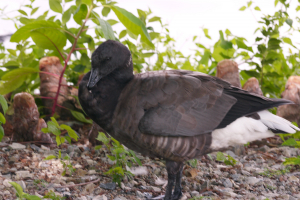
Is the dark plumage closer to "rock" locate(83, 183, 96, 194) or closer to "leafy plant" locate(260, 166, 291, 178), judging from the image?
"rock" locate(83, 183, 96, 194)

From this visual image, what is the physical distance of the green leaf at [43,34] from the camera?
4.02 m

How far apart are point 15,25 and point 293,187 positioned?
4689 millimetres

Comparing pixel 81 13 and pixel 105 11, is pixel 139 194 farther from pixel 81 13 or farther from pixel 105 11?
pixel 105 11

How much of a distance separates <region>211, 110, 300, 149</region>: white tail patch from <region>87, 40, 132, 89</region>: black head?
116 centimetres

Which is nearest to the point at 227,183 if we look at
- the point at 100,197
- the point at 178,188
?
the point at 178,188

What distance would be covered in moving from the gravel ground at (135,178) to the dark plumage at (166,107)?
1.31 ft

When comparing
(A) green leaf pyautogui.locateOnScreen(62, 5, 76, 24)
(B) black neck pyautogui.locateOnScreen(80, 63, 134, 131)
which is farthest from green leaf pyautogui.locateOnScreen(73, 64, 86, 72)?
(B) black neck pyautogui.locateOnScreen(80, 63, 134, 131)

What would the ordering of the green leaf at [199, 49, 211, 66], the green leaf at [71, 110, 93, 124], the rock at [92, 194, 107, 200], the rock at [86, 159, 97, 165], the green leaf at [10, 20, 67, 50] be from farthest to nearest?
the green leaf at [199, 49, 211, 66], the green leaf at [71, 110, 93, 124], the green leaf at [10, 20, 67, 50], the rock at [86, 159, 97, 165], the rock at [92, 194, 107, 200]

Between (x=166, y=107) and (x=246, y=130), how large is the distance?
891 mm

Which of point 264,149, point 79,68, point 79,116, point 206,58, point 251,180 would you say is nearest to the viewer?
point 251,180

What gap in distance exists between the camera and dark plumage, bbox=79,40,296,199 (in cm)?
306

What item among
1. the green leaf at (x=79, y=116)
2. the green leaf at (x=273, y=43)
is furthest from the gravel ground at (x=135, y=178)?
the green leaf at (x=273, y=43)

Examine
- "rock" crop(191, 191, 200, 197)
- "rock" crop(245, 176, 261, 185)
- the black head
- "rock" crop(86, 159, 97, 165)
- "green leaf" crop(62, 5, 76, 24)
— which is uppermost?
"green leaf" crop(62, 5, 76, 24)

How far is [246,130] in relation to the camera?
3357 mm
